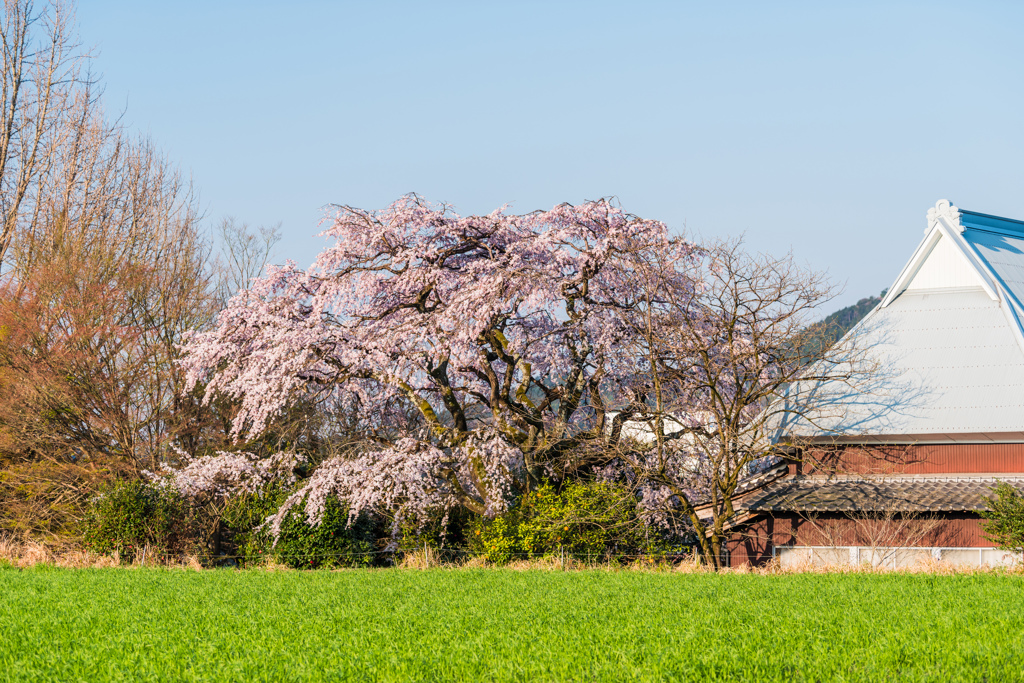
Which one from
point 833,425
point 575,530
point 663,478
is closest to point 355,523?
point 575,530

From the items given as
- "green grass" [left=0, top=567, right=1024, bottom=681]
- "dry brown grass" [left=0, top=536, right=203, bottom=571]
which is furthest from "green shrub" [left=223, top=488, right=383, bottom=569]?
"green grass" [left=0, top=567, right=1024, bottom=681]

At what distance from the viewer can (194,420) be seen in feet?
83.7

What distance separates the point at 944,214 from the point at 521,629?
2198cm

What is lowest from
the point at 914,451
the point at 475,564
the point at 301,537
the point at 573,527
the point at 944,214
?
the point at 475,564

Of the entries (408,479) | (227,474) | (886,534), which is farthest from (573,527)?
(227,474)

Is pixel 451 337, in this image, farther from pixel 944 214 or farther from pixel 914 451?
pixel 944 214

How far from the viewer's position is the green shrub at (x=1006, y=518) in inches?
765

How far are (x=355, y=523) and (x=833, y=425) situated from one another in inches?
483

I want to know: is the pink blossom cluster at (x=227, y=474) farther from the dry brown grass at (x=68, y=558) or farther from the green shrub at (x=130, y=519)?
the dry brown grass at (x=68, y=558)

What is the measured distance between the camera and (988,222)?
28.3m

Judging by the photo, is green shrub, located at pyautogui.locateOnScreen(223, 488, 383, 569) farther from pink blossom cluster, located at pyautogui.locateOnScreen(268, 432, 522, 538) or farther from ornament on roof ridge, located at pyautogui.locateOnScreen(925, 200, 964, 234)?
ornament on roof ridge, located at pyautogui.locateOnScreen(925, 200, 964, 234)

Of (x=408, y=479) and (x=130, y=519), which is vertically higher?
(x=408, y=479)

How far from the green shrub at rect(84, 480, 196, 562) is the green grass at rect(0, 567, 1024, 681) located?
532 centimetres

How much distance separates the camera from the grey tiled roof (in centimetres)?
2100
